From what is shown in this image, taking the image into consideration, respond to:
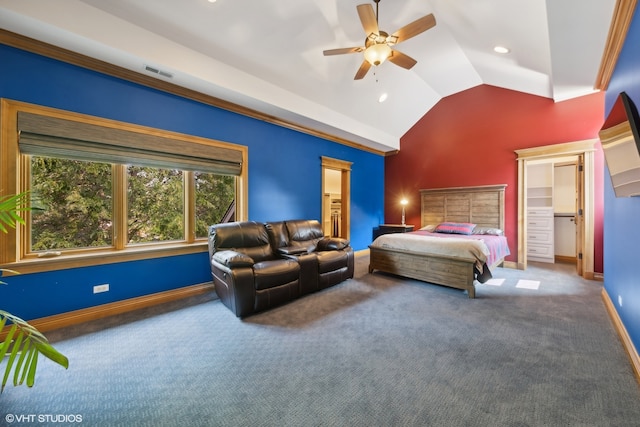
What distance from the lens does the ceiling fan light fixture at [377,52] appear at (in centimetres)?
277

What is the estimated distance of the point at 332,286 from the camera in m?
3.92

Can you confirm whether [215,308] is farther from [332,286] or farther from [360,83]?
[360,83]

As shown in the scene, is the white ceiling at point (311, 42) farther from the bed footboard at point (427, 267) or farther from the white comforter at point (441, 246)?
the bed footboard at point (427, 267)

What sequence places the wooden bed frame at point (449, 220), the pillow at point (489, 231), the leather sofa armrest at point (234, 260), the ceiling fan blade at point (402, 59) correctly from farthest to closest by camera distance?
the pillow at point (489, 231) < the wooden bed frame at point (449, 220) < the ceiling fan blade at point (402, 59) < the leather sofa armrest at point (234, 260)

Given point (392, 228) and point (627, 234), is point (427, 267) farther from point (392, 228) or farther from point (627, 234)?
point (392, 228)

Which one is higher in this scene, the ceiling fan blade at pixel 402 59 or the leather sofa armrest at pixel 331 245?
the ceiling fan blade at pixel 402 59

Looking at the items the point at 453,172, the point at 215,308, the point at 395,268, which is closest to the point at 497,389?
the point at 395,268

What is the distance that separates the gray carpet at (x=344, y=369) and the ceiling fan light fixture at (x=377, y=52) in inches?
112

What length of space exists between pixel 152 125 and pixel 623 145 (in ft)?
14.6

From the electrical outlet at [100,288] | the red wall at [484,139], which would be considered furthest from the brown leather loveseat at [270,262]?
the red wall at [484,139]

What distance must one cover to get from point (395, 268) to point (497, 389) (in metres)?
2.57

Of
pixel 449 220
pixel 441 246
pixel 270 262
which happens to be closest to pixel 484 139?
pixel 449 220

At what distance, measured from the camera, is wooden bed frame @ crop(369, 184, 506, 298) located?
3.62m

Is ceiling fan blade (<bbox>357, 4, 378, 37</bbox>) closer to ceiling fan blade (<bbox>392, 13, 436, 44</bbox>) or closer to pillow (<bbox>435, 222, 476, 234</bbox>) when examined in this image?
ceiling fan blade (<bbox>392, 13, 436, 44</bbox>)
